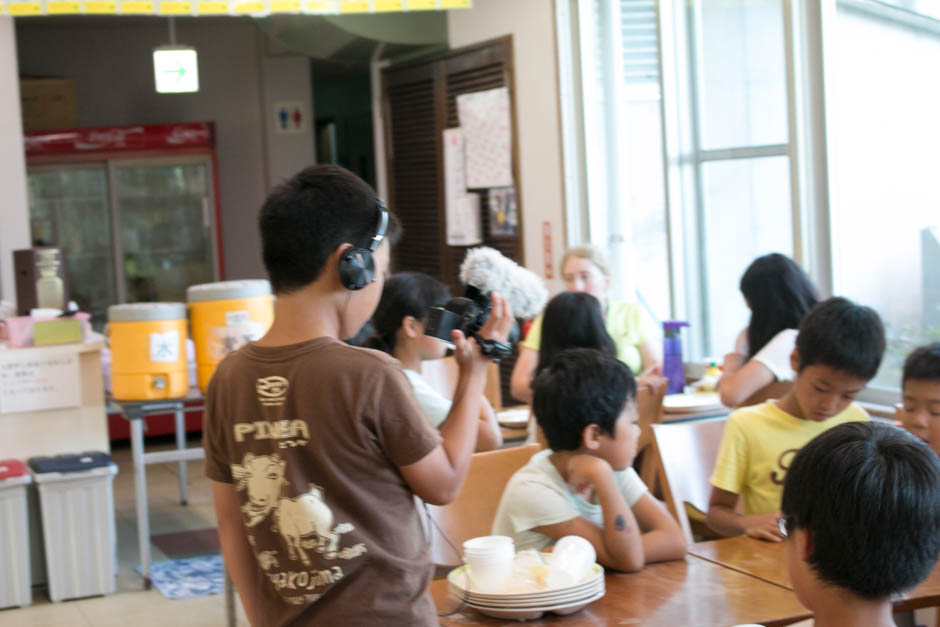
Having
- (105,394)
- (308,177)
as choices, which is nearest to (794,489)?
(308,177)

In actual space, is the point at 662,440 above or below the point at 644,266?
below

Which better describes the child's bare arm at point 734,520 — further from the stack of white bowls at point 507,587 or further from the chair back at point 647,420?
the chair back at point 647,420

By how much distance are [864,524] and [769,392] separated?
235 cm

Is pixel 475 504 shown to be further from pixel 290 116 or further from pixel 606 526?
pixel 290 116

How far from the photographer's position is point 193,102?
928 cm

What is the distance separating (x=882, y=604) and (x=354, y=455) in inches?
27.2

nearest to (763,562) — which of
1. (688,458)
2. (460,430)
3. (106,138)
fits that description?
(688,458)

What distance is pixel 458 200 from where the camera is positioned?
6.62 metres

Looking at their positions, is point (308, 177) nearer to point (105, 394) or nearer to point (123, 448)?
point (105, 394)

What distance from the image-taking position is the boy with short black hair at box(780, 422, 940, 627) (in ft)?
4.26

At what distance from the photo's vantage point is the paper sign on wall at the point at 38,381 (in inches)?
177

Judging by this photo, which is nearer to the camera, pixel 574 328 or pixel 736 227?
pixel 574 328

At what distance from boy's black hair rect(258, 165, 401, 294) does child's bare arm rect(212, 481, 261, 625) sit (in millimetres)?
340

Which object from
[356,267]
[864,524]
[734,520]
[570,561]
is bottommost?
[734,520]
